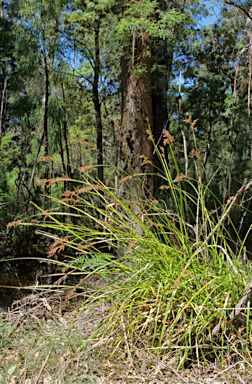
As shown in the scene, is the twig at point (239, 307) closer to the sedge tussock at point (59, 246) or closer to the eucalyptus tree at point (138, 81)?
the sedge tussock at point (59, 246)

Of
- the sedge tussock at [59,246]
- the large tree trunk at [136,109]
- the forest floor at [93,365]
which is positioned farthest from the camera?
the large tree trunk at [136,109]

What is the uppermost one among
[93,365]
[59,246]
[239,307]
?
[59,246]

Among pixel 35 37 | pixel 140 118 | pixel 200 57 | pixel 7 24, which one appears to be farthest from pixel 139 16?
pixel 7 24

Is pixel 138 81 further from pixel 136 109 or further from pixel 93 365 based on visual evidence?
pixel 93 365

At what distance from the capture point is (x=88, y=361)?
130 cm

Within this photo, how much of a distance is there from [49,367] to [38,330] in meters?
0.49

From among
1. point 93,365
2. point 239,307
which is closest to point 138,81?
point 239,307

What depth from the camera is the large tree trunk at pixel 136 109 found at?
10.6 ft

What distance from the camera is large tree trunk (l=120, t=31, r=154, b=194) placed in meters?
3.23

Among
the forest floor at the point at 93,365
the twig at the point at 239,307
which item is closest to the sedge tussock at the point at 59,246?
the forest floor at the point at 93,365

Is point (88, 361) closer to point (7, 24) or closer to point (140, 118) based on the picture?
point (140, 118)

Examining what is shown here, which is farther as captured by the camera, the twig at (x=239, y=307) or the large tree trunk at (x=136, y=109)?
the large tree trunk at (x=136, y=109)

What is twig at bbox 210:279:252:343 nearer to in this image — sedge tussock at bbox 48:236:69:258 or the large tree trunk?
sedge tussock at bbox 48:236:69:258

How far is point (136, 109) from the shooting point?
10.8ft
